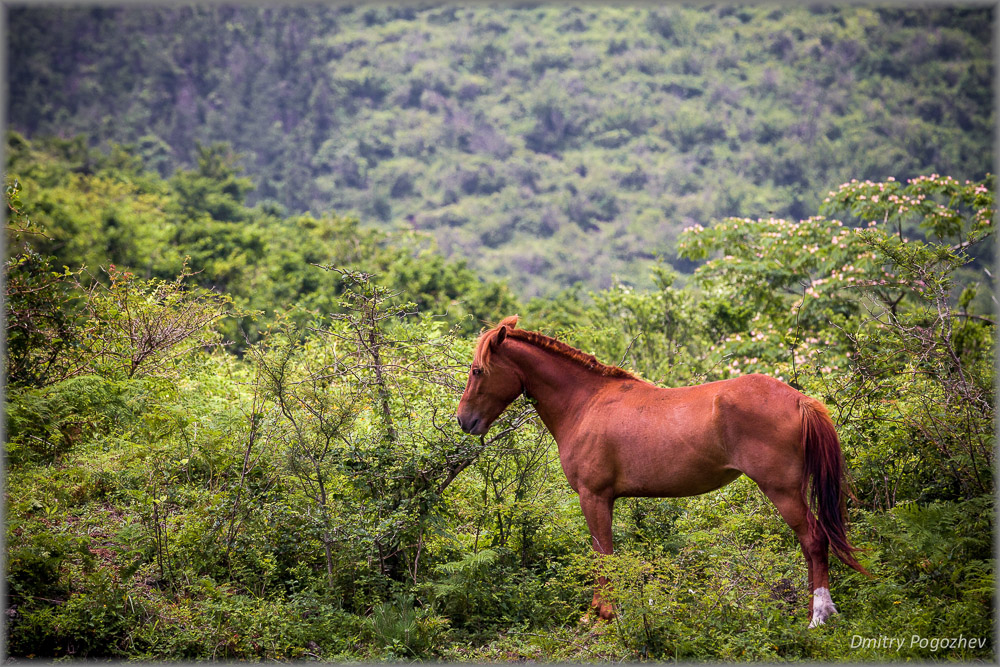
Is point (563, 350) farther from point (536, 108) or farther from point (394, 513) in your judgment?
point (536, 108)

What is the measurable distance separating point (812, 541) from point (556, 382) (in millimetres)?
2239

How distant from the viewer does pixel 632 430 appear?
20.1ft

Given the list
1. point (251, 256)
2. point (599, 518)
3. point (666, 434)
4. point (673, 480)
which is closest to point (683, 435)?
point (666, 434)

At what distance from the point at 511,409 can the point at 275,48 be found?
396ft

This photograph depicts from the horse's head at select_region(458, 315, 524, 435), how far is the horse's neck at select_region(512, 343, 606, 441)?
0.14 m

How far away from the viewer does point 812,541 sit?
5.73 metres

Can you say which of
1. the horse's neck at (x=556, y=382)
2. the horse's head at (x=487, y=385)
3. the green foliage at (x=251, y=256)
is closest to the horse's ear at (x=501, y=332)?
the horse's head at (x=487, y=385)

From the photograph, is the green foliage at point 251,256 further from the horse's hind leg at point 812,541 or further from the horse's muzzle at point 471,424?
the horse's hind leg at point 812,541

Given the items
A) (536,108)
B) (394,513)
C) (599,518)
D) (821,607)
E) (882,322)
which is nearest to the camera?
(821,607)

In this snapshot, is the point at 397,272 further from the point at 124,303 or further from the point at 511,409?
the point at 511,409

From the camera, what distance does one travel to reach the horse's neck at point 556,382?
21.3 ft

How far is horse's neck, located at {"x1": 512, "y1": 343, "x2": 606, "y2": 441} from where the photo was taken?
6.50 m

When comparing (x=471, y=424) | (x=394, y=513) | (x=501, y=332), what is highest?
(x=501, y=332)

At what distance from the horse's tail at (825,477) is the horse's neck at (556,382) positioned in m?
1.65
